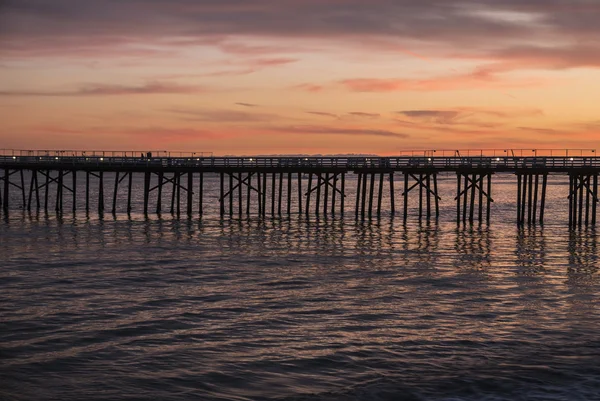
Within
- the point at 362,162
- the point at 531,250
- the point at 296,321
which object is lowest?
the point at 296,321

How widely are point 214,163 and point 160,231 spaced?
13837 mm

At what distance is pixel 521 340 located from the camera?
19.4 m

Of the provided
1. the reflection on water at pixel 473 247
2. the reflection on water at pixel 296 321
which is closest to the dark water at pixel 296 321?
the reflection on water at pixel 296 321

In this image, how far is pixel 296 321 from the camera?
2114cm

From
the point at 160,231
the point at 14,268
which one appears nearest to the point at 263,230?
the point at 160,231

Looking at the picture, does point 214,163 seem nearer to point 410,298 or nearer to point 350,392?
point 410,298

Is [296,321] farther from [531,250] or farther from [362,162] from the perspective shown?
[362,162]

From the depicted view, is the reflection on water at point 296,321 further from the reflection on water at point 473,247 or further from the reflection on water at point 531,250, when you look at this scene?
the reflection on water at point 473,247

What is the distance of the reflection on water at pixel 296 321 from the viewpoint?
52.6 feet

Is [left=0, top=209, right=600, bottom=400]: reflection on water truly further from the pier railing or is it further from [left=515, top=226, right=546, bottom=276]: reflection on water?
the pier railing

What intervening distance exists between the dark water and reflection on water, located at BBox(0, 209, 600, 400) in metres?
0.06

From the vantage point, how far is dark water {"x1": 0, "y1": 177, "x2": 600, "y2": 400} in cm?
1598

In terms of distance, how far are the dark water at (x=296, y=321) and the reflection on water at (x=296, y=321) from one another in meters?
0.06

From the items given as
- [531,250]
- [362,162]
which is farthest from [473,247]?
[362,162]
